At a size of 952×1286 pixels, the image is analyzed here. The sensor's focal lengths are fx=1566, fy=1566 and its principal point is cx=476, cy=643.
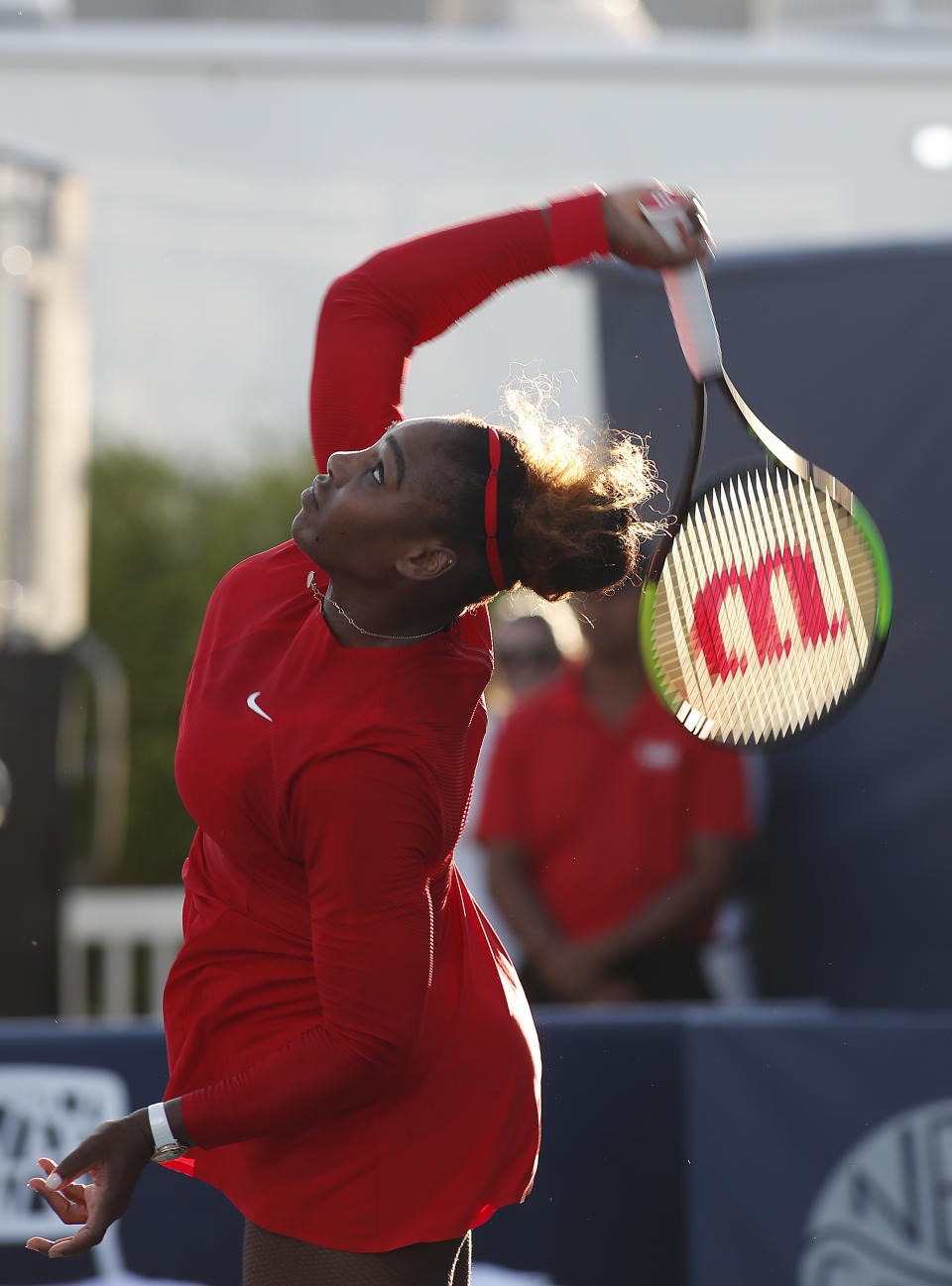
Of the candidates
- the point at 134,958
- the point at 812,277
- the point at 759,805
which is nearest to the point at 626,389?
the point at 812,277

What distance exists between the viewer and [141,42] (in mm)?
7855

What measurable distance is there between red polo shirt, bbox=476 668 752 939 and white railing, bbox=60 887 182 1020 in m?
2.29

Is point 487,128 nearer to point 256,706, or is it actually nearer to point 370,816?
point 256,706

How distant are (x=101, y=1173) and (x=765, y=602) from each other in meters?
1.08

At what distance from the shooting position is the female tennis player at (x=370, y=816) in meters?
1.66

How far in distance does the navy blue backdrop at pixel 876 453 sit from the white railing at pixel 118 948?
113 inches

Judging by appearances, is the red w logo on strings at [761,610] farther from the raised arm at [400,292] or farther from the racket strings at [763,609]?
the raised arm at [400,292]

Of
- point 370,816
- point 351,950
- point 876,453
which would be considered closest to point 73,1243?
point 351,950

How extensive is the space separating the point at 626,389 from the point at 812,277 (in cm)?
53

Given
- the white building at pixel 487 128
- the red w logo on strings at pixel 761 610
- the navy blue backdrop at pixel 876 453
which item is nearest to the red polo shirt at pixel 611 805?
the navy blue backdrop at pixel 876 453

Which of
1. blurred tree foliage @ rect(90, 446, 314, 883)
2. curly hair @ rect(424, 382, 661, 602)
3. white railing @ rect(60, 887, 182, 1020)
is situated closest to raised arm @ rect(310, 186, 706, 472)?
curly hair @ rect(424, 382, 661, 602)

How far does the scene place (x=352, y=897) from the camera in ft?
5.33

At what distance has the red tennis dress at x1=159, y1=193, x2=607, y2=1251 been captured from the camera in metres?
1.65

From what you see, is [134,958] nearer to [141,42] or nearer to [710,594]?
[141,42]
